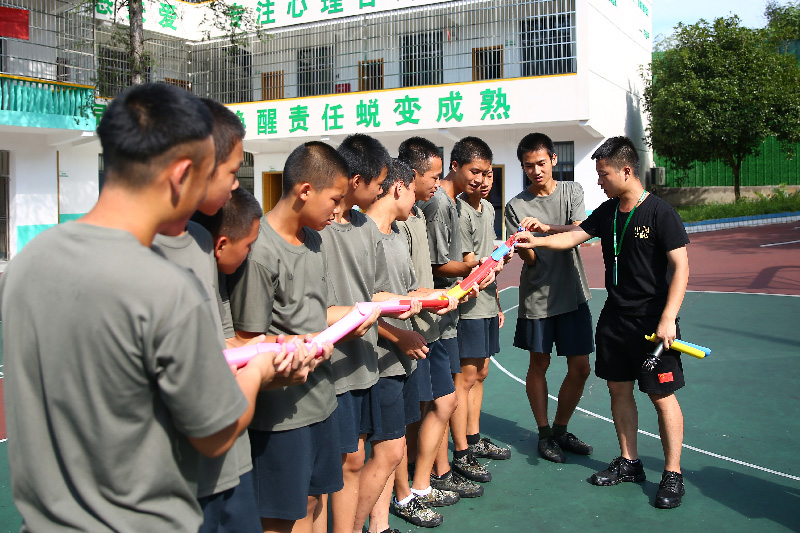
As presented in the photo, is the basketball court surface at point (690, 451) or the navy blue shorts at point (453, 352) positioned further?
the navy blue shorts at point (453, 352)

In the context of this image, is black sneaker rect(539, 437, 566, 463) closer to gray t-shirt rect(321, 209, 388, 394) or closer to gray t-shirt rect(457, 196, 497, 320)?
gray t-shirt rect(457, 196, 497, 320)

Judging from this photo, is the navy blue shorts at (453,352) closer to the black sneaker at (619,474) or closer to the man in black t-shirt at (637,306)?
the man in black t-shirt at (637,306)

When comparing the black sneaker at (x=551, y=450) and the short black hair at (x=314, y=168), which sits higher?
the short black hair at (x=314, y=168)

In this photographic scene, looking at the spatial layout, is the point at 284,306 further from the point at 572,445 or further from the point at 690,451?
the point at 690,451

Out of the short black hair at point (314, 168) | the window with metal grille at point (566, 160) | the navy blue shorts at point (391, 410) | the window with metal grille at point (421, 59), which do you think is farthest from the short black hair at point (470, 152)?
the window with metal grille at point (421, 59)

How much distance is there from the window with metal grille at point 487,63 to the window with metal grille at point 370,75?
118 inches

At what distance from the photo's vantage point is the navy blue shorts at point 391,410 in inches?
138

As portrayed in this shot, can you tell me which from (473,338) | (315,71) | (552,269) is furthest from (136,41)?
(473,338)

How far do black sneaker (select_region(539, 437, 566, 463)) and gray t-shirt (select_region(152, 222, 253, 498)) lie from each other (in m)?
2.98

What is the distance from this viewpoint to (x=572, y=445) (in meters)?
4.87

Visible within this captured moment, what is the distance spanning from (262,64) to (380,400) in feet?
72.3

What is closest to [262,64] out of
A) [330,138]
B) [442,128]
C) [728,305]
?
[330,138]

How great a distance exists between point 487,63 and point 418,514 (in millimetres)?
18768

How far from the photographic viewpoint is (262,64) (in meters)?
23.8
